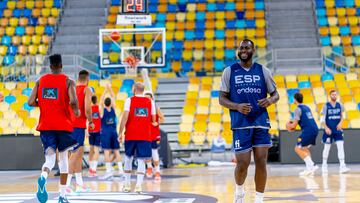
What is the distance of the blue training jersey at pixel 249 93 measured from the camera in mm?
7500

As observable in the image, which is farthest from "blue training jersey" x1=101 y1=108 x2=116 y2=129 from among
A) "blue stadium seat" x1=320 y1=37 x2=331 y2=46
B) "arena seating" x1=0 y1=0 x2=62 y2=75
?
"blue stadium seat" x1=320 y1=37 x2=331 y2=46

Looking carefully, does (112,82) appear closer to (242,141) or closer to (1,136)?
(1,136)

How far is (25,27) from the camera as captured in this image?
94.2ft

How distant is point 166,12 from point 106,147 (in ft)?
44.9

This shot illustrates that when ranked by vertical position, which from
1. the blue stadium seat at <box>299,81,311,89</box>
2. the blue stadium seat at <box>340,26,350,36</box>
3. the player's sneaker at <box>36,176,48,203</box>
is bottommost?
the player's sneaker at <box>36,176,48,203</box>

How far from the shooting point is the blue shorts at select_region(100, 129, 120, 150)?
1612 centimetres

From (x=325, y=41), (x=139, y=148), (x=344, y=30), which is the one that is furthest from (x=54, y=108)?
(x=344, y=30)

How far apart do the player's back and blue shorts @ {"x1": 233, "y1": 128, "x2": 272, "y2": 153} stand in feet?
7.58

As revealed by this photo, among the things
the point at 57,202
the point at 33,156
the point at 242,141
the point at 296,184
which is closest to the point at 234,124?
the point at 242,141

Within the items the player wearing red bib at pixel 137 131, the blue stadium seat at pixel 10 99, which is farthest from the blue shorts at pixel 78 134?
the blue stadium seat at pixel 10 99

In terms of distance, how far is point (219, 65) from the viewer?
2586 cm

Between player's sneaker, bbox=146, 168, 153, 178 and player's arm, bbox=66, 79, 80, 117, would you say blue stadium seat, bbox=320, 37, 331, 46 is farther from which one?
player's arm, bbox=66, 79, 80, 117

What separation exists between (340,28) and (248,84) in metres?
20.9

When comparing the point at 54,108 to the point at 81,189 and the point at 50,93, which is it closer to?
the point at 50,93
